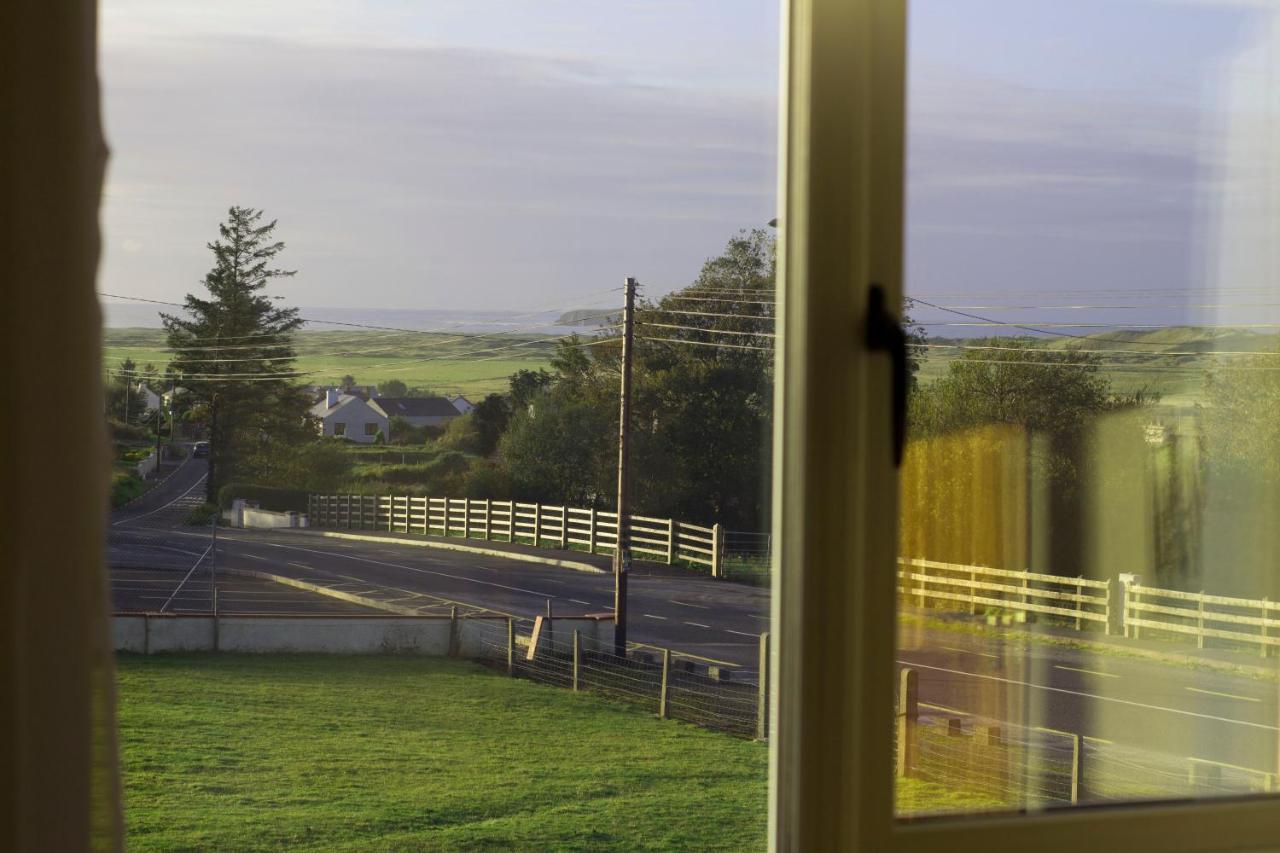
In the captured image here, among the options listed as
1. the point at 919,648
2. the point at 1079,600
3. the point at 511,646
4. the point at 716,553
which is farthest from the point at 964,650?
the point at 511,646

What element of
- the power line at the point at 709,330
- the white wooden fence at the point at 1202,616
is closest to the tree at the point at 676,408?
the power line at the point at 709,330

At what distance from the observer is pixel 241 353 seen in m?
1.42

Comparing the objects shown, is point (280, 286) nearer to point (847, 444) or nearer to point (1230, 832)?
point (847, 444)

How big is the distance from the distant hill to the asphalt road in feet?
1.13

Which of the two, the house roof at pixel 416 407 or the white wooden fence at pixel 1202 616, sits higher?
the house roof at pixel 416 407

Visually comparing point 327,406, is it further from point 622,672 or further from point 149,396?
point 622,672

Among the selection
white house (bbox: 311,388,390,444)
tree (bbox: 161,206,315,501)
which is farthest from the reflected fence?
tree (bbox: 161,206,315,501)

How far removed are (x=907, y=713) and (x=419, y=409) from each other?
77 centimetres

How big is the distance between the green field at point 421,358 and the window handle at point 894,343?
A: 456 millimetres

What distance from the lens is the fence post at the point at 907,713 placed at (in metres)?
1.44

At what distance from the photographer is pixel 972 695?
153cm

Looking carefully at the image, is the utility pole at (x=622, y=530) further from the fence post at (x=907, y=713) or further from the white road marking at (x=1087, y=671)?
the white road marking at (x=1087, y=671)

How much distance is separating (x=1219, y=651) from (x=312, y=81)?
1488mm

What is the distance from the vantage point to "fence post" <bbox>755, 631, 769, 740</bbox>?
1.51 meters
